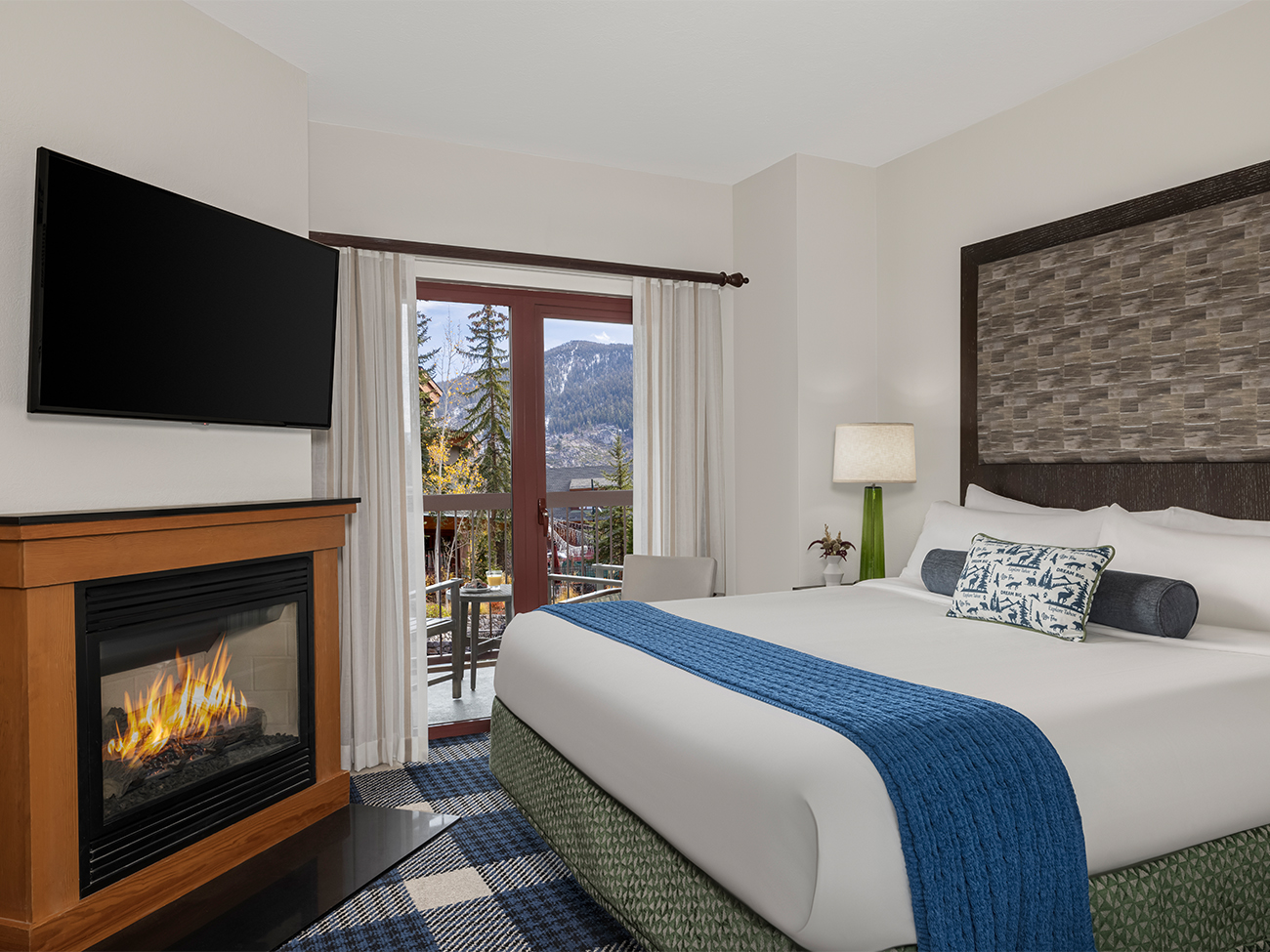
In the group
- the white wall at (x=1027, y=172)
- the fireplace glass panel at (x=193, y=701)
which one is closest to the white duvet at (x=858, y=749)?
the fireplace glass panel at (x=193, y=701)

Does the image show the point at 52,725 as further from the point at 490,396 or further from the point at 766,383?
the point at 766,383

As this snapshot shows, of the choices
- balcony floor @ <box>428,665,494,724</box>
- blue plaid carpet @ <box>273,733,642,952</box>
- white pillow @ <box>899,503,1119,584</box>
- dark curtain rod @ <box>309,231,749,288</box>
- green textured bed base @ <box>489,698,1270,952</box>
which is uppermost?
dark curtain rod @ <box>309,231,749,288</box>

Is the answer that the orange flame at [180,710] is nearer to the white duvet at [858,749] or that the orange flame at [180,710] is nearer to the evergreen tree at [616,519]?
the white duvet at [858,749]

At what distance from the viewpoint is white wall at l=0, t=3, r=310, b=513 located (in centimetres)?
223

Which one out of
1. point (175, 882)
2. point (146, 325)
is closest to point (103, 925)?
point (175, 882)

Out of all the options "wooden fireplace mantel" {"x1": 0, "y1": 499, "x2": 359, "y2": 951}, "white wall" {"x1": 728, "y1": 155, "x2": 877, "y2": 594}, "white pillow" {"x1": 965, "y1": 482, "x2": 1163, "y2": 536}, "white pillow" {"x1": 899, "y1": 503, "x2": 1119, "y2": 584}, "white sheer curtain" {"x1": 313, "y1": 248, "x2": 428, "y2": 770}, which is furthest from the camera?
"white wall" {"x1": 728, "y1": 155, "x2": 877, "y2": 594}

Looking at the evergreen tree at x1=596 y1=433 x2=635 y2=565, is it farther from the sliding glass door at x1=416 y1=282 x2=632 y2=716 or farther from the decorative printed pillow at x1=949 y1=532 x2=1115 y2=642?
the decorative printed pillow at x1=949 y1=532 x2=1115 y2=642

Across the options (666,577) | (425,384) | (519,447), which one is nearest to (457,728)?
(666,577)

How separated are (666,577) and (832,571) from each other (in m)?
0.77

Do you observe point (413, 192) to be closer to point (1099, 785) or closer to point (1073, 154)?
point (1073, 154)

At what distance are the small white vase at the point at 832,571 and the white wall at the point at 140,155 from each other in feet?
7.53

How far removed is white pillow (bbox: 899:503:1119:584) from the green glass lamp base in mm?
325

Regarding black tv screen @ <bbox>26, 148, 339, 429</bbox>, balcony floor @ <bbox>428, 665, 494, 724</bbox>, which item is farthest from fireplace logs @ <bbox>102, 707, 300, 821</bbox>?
balcony floor @ <bbox>428, 665, 494, 724</bbox>

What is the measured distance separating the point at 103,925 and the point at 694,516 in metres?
2.93
